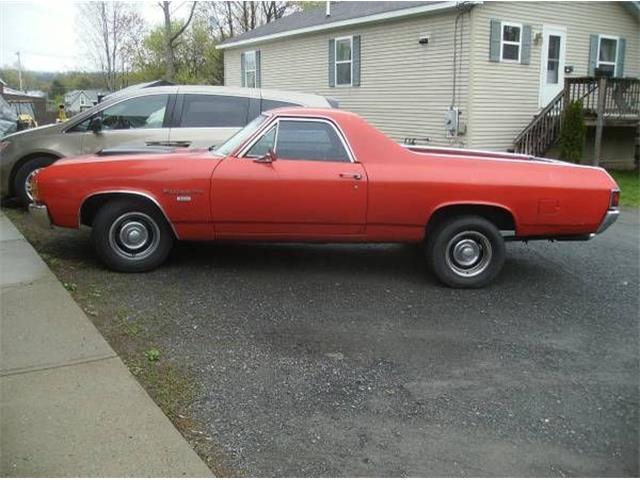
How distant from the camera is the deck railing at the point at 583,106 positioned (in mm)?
15789

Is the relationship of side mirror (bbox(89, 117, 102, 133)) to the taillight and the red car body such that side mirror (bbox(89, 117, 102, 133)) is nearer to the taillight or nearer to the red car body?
the red car body

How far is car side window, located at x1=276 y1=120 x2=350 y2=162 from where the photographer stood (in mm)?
5891

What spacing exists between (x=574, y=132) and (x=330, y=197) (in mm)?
10873

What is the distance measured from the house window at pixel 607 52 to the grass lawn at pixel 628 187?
340 cm

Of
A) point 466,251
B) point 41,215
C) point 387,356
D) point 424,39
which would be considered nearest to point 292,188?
point 466,251

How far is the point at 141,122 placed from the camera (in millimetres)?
8664

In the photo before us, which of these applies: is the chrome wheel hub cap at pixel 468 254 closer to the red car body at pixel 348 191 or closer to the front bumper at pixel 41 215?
the red car body at pixel 348 191

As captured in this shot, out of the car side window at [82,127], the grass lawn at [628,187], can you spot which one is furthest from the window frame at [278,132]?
the grass lawn at [628,187]

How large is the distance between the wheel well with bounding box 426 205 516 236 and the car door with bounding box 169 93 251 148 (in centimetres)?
361

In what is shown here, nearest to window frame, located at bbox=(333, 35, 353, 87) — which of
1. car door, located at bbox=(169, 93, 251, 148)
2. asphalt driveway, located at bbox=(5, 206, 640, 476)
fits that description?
car door, located at bbox=(169, 93, 251, 148)

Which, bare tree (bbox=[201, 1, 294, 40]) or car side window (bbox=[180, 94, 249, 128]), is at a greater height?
bare tree (bbox=[201, 1, 294, 40])

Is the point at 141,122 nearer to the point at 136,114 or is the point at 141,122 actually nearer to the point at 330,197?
the point at 136,114

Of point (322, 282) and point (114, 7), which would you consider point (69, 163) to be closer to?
point (322, 282)

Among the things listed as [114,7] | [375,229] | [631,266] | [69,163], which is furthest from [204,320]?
[114,7]
